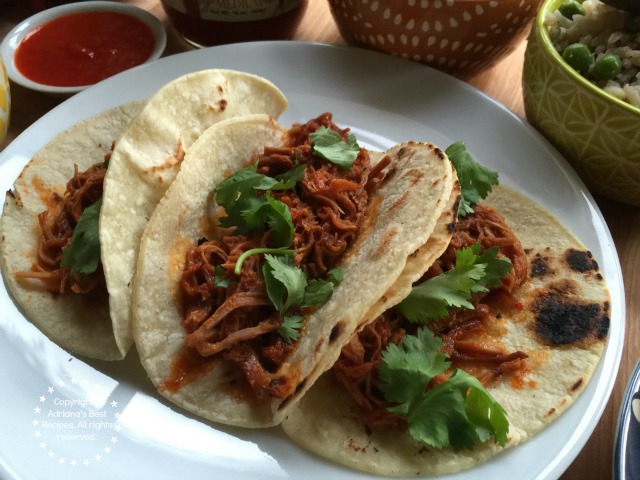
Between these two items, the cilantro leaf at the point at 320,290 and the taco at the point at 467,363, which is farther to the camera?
the cilantro leaf at the point at 320,290

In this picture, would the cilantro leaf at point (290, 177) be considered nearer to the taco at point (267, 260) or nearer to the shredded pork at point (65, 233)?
the taco at point (267, 260)

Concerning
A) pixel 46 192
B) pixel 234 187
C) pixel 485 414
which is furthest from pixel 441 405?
pixel 46 192

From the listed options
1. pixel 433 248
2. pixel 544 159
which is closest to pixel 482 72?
pixel 544 159

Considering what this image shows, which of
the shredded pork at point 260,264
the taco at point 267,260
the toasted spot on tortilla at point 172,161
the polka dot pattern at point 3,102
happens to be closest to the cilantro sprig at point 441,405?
the taco at point 267,260

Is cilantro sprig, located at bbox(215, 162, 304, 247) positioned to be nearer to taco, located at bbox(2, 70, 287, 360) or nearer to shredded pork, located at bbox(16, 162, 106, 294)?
taco, located at bbox(2, 70, 287, 360)

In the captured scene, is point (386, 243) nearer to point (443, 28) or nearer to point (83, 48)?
point (443, 28)

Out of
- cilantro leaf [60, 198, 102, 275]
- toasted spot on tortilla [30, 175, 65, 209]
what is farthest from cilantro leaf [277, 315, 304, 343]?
toasted spot on tortilla [30, 175, 65, 209]
